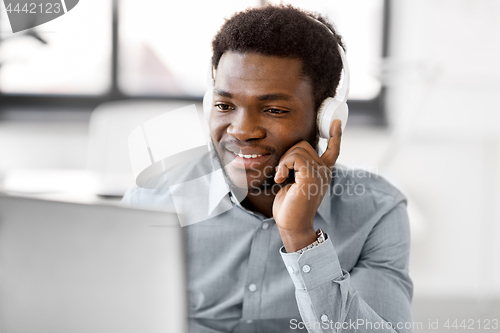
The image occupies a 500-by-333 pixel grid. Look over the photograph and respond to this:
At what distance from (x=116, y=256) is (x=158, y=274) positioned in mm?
49

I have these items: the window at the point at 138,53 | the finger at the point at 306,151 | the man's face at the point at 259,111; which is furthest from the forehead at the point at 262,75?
the window at the point at 138,53

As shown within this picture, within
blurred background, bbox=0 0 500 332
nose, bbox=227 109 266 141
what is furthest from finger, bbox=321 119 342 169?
blurred background, bbox=0 0 500 332

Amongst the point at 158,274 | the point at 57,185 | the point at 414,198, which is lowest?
the point at 414,198

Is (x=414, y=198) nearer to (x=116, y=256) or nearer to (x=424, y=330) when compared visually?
(x=424, y=330)

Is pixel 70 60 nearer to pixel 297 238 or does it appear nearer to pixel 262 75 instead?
pixel 262 75

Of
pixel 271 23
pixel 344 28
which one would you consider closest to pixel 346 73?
pixel 271 23

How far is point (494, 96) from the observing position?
2.09 metres

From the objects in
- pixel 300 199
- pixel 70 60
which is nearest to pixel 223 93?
pixel 300 199

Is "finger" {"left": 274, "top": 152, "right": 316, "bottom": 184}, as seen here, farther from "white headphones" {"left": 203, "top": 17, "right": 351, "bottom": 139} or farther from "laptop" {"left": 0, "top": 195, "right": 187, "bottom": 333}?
"laptop" {"left": 0, "top": 195, "right": 187, "bottom": 333}

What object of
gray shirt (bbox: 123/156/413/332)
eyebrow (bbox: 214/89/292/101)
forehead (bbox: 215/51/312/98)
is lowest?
gray shirt (bbox: 123/156/413/332)

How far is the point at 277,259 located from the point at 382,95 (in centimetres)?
157

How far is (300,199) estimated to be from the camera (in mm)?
741

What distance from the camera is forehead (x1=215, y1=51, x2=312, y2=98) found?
0.83 m

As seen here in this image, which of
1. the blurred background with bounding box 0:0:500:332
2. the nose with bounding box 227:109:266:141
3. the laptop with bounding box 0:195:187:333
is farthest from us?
the blurred background with bounding box 0:0:500:332
